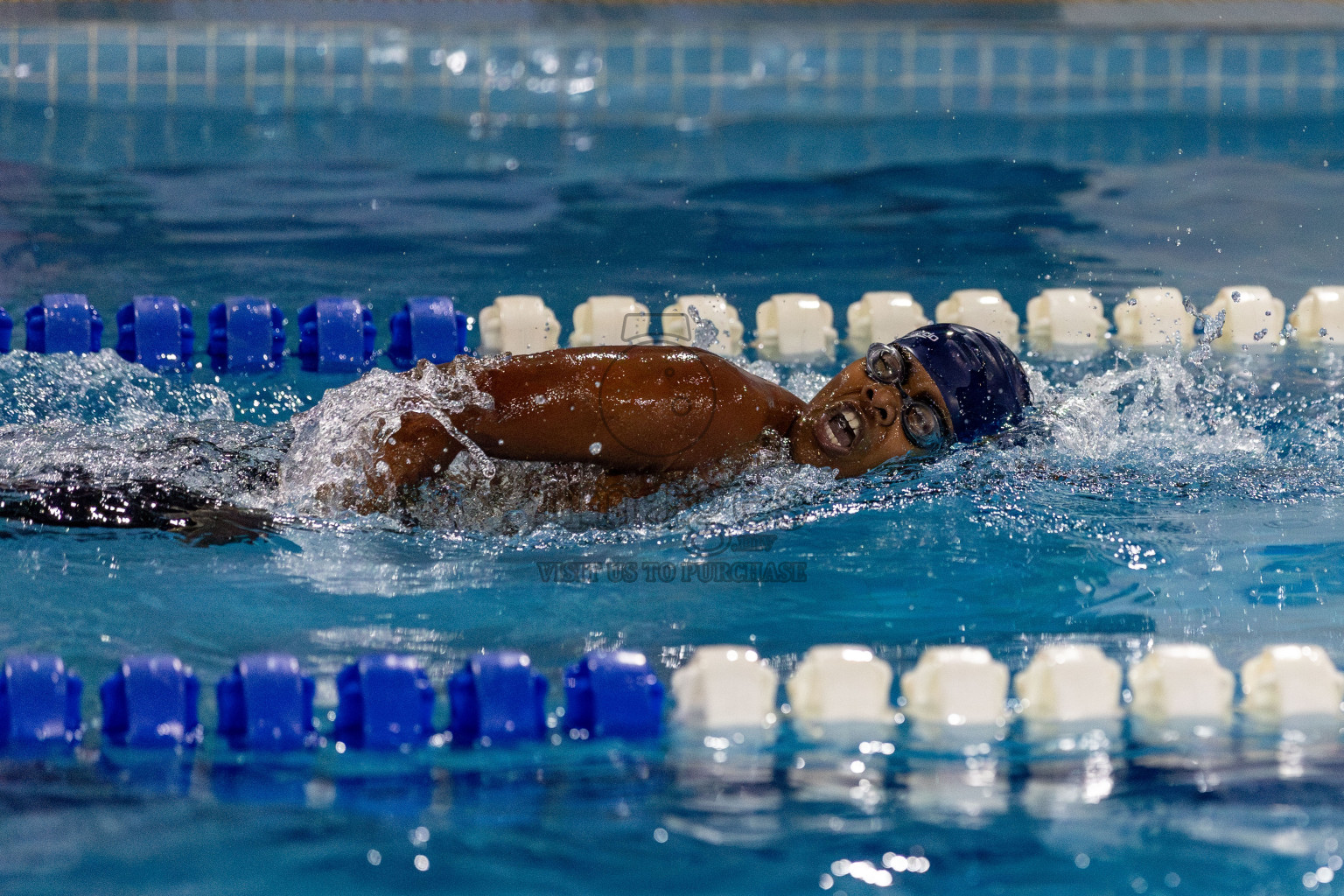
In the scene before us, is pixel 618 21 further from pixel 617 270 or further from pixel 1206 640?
pixel 1206 640

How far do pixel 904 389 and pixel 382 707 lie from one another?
4.28ft

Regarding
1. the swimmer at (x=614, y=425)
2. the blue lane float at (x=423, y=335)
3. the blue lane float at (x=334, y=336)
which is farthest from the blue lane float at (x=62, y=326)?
the swimmer at (x=614, y=425)

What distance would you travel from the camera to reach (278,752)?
2.26m

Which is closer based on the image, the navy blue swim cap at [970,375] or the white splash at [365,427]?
the white splash at [365,427]

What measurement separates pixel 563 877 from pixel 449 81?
6.00 m

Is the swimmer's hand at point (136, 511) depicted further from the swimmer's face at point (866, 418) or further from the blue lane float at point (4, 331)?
the blue lane float at point (4, 331)

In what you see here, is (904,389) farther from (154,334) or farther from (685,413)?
(154,334)

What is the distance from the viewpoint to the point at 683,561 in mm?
2975

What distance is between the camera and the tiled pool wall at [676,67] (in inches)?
283

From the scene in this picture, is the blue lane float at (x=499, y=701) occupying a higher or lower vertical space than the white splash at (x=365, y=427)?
lower

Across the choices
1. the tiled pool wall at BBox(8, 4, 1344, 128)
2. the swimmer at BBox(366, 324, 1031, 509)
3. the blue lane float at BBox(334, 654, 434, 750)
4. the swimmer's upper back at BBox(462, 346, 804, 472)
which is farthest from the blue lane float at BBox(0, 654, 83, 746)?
the tiled pool wall at BBox(8, 4, 1344, 128)

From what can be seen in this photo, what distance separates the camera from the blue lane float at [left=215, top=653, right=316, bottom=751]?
89.7 inches

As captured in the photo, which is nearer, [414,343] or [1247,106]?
[414,343]

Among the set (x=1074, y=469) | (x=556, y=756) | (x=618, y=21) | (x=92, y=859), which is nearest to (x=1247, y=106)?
(x=618, y=21)
